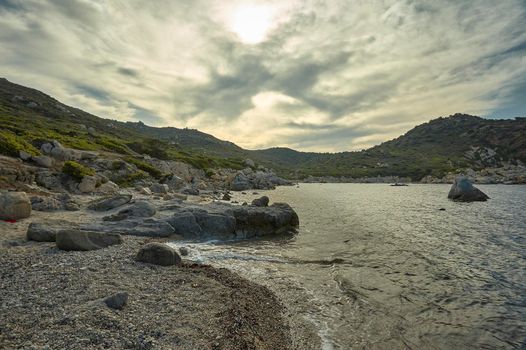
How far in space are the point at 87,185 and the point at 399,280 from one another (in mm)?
42233

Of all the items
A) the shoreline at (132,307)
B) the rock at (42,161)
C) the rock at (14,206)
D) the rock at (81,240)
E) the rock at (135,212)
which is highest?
the rock at (42,161)

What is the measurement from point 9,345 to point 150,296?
511cm

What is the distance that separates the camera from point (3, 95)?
A: 18738 centimetres

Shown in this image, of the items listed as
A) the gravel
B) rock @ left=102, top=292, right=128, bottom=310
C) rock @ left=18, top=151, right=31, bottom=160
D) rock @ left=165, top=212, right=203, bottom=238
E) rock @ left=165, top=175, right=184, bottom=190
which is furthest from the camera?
rock @ left=165, top=175, right=184, bottom=190

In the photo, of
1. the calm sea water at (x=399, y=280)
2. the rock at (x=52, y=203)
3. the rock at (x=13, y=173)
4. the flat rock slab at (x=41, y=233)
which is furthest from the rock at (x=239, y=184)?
the flat rock slab at (x=41, y=233)

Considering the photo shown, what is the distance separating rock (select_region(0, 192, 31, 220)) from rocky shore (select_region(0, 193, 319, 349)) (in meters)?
2.94

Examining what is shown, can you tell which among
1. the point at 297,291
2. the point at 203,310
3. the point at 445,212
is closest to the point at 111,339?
the point at 203,310

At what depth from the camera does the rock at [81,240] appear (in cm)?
1816

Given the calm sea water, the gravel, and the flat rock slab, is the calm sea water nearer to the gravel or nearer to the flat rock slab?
the gravel

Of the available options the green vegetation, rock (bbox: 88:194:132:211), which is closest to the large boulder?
rock (bbox: 88:194:132:211)

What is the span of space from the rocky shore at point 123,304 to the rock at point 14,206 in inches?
116

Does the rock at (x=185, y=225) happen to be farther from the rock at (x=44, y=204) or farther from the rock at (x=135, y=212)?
the rock at (x=44, y=204)

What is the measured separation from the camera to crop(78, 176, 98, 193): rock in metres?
44.2

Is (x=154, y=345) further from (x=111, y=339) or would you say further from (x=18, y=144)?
(x=18, y=144)
